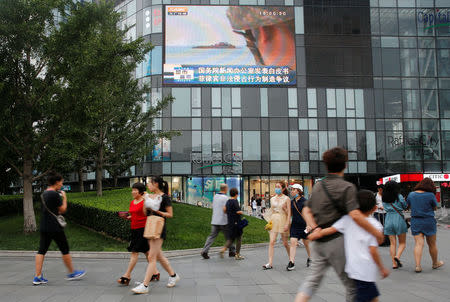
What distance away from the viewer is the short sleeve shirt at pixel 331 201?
3.72 m

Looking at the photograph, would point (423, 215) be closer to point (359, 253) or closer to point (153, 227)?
point (359, 253)

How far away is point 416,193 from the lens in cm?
766

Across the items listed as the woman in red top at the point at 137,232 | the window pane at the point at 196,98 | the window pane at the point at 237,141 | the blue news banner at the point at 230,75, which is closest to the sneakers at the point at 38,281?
the woman in red top at the point at 137,232

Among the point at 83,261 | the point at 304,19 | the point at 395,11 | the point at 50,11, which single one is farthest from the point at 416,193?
the point at 395,11

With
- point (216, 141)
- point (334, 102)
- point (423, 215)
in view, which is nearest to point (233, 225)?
point (423, 215)

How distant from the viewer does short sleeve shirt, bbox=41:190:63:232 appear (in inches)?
264

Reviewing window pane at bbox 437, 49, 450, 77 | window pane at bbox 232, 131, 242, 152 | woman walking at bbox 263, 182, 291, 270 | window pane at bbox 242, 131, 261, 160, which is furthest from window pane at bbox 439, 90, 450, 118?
woman walking at bbox 263, 182, 291, 270

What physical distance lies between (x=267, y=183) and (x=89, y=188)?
21859mm

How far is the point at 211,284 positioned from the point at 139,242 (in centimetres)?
137

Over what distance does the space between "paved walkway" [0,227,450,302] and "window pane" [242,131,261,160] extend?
27.0 m

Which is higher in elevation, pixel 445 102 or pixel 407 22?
pixel 407 22

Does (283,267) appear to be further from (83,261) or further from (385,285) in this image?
(83,261)

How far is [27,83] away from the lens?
1415cm

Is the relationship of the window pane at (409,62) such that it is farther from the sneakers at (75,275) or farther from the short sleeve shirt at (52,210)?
the short sleeve shirt at (52,210)
